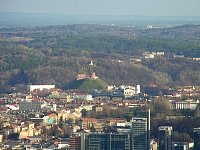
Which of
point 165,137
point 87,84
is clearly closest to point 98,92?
point 87,84

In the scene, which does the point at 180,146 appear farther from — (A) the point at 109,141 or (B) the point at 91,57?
(B) the point at 91,57

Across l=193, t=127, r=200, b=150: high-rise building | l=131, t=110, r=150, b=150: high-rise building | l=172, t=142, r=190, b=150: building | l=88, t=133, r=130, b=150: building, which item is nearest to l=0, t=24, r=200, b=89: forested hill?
l=131, t=110, r=150, b=150: high-rise building

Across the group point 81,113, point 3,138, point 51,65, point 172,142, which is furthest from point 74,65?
point 172,142

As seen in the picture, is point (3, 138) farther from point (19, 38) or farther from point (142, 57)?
point (19, 38)

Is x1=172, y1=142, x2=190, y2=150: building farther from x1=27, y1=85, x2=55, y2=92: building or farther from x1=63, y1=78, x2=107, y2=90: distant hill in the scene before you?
x1=63, y1=78, x2=107, y2=90: distant hill

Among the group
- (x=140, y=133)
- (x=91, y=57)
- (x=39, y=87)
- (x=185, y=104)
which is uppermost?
(x=140, y=133)

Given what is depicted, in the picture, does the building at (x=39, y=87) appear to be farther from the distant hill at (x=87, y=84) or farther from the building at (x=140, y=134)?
the building at (x=140, y=134)
